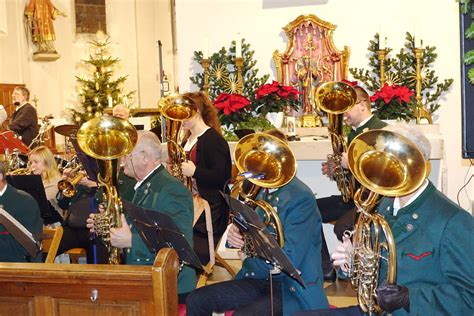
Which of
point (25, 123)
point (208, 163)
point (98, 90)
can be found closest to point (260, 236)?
point (208, 163)

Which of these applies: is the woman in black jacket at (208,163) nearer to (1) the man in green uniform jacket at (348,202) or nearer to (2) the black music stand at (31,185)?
(1) the man in green uniform jacket at (348,202)

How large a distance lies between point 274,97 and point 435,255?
13.5 ft

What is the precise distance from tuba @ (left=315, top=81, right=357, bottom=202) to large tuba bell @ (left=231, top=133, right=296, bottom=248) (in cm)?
167

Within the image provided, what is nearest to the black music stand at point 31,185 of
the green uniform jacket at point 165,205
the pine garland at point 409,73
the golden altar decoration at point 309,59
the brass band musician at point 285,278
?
the green uniform jacket at point 165,205

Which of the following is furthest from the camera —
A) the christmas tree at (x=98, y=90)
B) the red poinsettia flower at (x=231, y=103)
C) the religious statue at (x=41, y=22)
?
the christmas tree at (x=98, y=90)

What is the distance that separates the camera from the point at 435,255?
8.67 feet

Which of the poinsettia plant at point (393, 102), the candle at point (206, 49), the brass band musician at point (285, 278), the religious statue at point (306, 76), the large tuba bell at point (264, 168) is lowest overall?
the brass band musician at point (285, 278)

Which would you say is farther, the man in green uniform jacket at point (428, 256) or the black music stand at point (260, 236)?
the black music stand at point (260, 236)

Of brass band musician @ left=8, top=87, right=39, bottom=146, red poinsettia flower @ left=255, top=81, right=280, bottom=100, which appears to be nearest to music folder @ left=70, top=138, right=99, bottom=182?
red poinsettia flower @ left=255, top=81, right=280, bottom=100

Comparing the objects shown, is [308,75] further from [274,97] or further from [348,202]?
[348,202]

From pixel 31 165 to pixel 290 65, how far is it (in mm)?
2884

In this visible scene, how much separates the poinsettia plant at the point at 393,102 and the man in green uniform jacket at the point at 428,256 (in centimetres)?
355

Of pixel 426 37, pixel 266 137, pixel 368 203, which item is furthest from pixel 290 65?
pixel 368 203

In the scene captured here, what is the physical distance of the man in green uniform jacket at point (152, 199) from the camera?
363cm
